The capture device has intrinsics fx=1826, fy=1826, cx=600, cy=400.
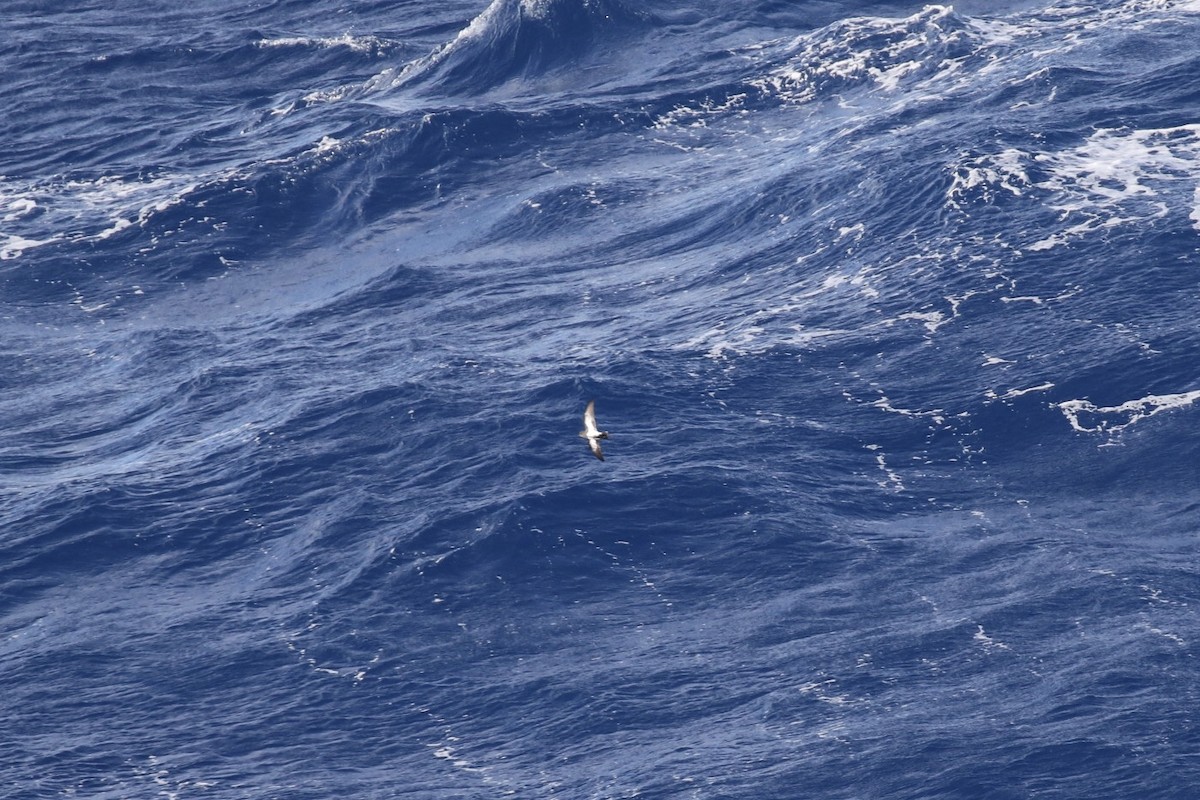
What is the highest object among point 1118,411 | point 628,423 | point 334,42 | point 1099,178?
point 334,42

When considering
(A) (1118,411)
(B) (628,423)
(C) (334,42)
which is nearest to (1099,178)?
(A) (1118,411)

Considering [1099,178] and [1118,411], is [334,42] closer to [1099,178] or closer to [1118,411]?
[1099,178]

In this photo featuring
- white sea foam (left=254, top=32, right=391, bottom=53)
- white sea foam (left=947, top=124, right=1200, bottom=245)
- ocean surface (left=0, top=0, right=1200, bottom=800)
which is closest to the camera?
ocean surface (left=0, top=0, right=1200, bottom=800)

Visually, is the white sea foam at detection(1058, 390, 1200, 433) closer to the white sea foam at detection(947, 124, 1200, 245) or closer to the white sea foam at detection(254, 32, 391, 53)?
the white sea foam at detection(947, 124, 1200, 245)

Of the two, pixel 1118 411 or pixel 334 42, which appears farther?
pixel 334 42

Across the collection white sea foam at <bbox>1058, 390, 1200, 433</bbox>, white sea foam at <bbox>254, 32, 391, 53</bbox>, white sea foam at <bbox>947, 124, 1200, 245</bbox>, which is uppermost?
white sea foam at <bbox>254, 32, 391, 53</bbox>

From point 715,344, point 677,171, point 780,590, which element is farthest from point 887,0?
point 780,590

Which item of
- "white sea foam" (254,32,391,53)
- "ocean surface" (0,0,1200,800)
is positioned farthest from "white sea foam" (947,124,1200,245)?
"white sea foam" (254,32,391,53)

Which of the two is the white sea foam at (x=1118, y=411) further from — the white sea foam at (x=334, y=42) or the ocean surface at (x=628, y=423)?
the white sea foam at (x=334, y=42)

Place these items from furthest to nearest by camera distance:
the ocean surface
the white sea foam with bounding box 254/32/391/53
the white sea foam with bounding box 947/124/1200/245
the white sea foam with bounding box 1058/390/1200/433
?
1. the white sea foam with bounding box 254/32/391/53
2. the white sea foam with bounding box 947/124/1200/245
3. the white sea foam with bounding box 1058/390/1200/433
4. the ocean surface

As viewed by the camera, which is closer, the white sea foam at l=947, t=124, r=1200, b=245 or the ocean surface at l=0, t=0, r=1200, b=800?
the ocean surface at l=0, t=0, r=1200, b=800
